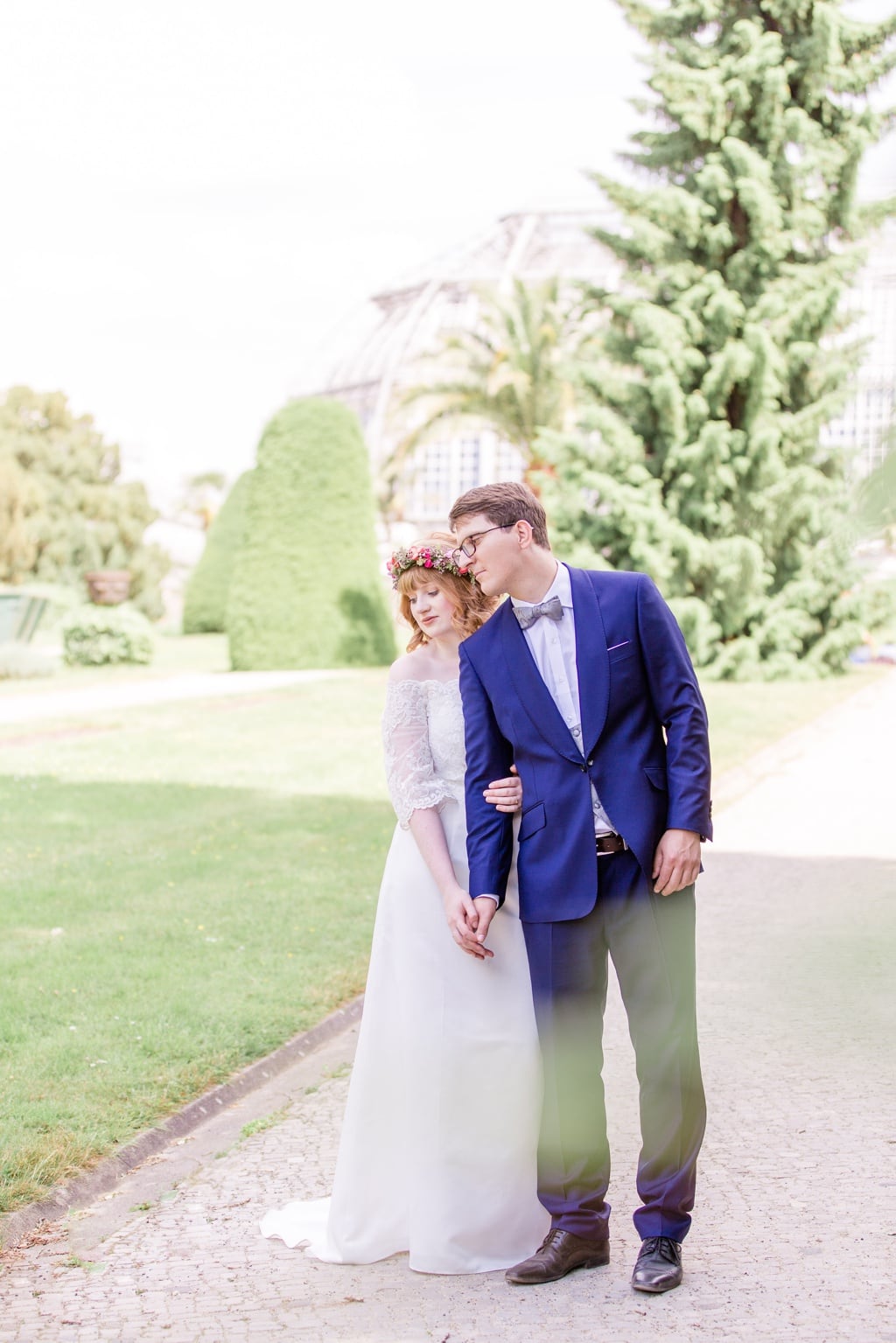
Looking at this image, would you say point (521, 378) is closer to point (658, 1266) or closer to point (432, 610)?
point (432, 610)

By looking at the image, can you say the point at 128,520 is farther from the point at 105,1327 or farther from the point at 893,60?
the point at 105,1327

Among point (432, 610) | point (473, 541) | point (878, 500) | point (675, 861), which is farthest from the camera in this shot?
point (432, 610)

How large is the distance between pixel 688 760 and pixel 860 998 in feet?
9.50

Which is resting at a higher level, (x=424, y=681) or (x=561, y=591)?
(x=561, y=591)

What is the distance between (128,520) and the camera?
41375 mm

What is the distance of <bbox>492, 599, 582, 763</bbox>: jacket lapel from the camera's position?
320 centimetres

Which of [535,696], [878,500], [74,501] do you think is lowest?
[74,501]

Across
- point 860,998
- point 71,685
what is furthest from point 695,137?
point 860,998

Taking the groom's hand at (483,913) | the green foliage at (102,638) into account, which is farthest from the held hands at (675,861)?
the green foliage at (102,638)

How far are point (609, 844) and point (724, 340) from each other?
68.4ft

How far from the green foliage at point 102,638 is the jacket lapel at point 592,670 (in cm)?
2251

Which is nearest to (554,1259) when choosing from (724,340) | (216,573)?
(724,340)

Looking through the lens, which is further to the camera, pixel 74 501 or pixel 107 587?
pixel 74 501

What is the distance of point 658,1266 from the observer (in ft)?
10.3
